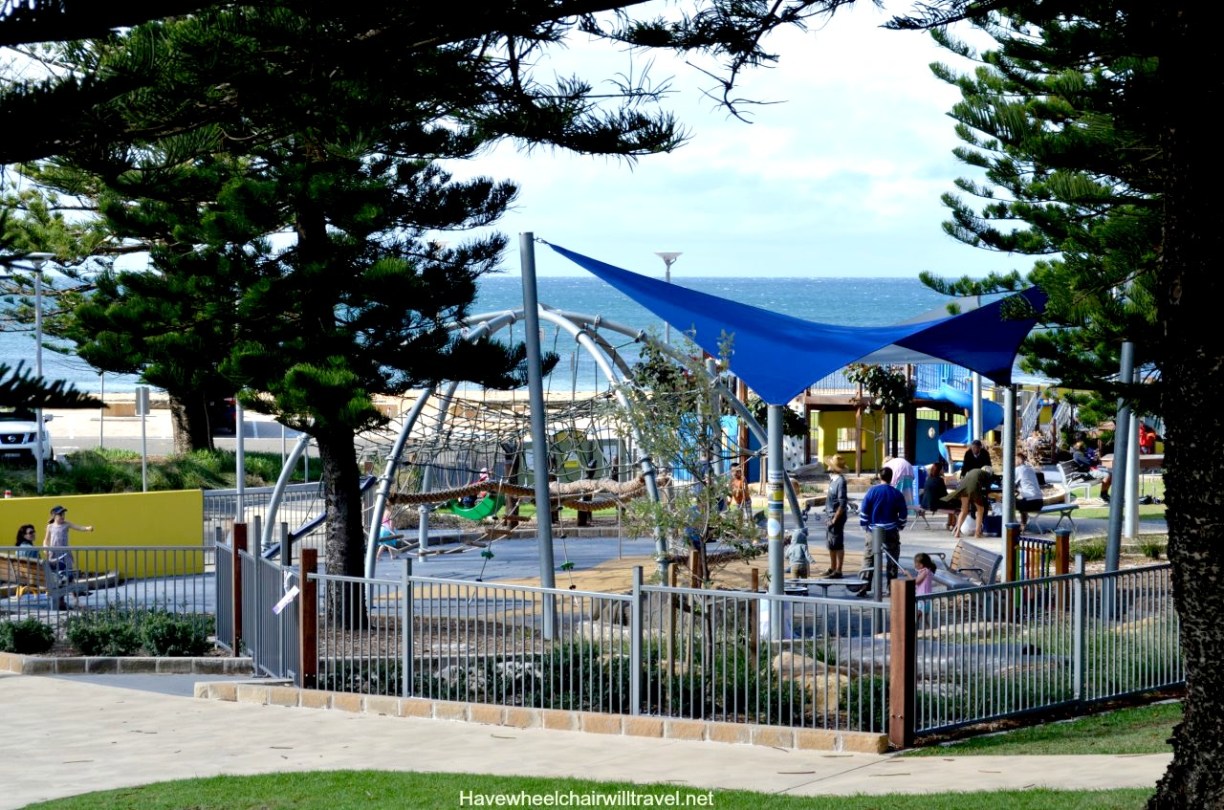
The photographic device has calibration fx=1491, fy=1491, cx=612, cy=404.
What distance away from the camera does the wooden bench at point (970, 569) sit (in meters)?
14.3

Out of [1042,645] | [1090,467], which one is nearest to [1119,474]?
[1042,645]

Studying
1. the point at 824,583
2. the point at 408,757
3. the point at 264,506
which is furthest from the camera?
the point at 264,506

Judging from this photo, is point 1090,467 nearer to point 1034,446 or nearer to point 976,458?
point 1034,446

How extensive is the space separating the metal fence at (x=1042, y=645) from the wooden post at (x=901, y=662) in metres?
0.21

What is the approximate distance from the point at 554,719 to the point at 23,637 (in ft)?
20.3

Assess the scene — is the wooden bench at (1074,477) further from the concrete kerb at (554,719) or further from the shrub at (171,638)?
the concrete kerb at (554,719)

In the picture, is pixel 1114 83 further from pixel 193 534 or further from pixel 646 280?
pixel 193 534

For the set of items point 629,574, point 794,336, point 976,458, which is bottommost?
point 629,574

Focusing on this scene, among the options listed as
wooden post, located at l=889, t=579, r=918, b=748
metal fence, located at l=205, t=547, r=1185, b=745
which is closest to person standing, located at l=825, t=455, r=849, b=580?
metal fence, located at l=205, t=547, r=1185, b=745

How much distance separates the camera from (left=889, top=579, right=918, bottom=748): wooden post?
9336mm

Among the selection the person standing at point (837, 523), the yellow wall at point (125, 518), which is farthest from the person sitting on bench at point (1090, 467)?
the yellow wall at point (125, 518)

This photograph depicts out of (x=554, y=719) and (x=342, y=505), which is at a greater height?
(x=342, y=505)

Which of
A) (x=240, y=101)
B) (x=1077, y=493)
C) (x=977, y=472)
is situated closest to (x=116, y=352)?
(x=240, y=101)

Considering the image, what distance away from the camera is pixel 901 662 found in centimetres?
934
